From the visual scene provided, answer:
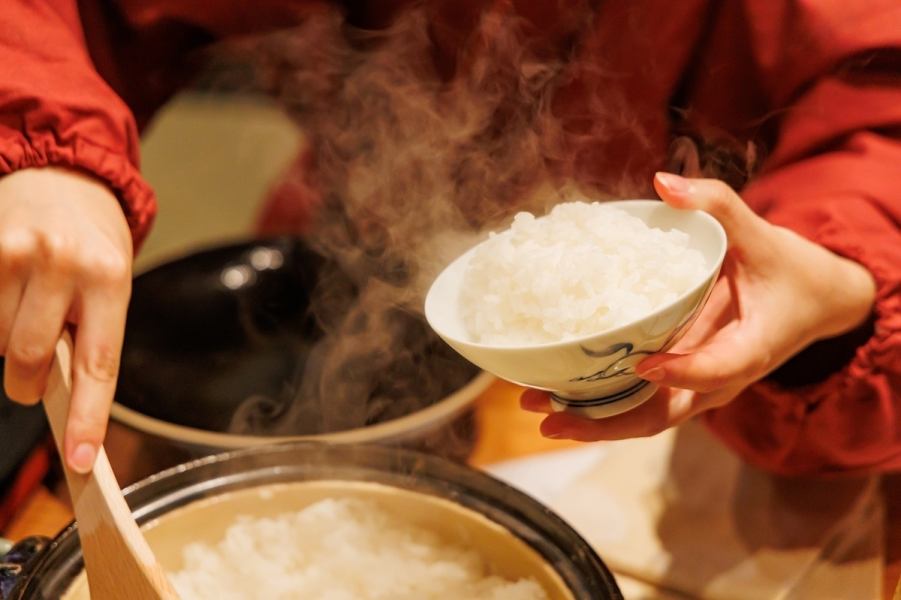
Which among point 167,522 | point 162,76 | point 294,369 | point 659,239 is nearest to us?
point 659,239

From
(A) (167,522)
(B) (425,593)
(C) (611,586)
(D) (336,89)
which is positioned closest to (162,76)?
(D) (336,89)

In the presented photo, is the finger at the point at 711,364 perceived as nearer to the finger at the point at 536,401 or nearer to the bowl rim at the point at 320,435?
the finger at the point at 536,401

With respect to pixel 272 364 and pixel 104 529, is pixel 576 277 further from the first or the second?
pixel 272 364

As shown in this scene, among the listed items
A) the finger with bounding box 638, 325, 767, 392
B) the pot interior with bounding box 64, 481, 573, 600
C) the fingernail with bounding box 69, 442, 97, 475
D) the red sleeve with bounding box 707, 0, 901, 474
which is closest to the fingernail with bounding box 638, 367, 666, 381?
the finger with bounding box 638, 325, 767, 392

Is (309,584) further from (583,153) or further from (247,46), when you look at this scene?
(247,46)

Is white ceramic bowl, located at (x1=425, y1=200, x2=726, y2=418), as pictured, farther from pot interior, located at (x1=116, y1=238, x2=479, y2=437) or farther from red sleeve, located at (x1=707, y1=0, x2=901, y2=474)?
pot interior, located at (x1=116, y1=238, x2=479, y2=437)

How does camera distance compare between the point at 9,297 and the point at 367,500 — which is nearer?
the point at 9,297

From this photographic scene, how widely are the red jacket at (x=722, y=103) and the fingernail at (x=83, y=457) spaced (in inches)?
12.8

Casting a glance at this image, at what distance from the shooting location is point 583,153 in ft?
5.07

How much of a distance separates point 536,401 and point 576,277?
8.6 inches

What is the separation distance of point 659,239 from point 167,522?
643mm

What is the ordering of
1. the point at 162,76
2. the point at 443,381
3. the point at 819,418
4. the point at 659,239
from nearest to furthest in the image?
1. the point at 659,239
2. the point at 819,418
3. the point at 443,381
4. the point at 162,76

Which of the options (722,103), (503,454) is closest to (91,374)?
(503,454)

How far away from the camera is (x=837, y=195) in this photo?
119cm
